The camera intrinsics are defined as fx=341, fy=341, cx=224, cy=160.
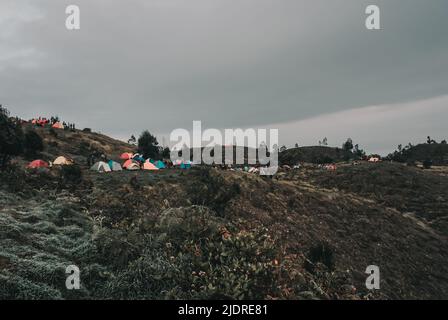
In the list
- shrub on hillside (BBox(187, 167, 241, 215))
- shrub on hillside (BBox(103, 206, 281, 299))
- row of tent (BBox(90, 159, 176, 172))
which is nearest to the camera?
shrub on hillside (BBox(103, 206, 281, 299))

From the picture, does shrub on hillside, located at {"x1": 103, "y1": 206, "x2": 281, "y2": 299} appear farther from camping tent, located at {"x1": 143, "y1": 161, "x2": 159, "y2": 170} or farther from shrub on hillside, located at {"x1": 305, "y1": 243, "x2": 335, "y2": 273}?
camping tent, located at {"x1": 143, "y1": 161, "x2": 159, "y2": 170}

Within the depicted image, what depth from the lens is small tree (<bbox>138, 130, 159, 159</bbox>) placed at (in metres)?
54.4

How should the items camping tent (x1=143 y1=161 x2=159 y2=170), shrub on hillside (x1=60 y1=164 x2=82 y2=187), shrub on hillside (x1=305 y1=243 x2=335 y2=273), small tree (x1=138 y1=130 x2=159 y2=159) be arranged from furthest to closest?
small tree (x1=138 y1=130 x2=159 y2=159) < camping tent (x1=143 y1=161 x2=159 y2=170) < shrub on hillside (x1=60 y1=164 x2=82 y2=187) < shrub on hillside (x1=305 y1=243 x2=335 y2=273)

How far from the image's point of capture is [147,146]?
54.4m

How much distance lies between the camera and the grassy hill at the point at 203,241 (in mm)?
12203

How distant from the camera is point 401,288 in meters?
20.9

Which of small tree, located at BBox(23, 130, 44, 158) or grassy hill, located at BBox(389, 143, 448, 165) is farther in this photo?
grassy hill, located at BBox(389, 143, 448, 165)

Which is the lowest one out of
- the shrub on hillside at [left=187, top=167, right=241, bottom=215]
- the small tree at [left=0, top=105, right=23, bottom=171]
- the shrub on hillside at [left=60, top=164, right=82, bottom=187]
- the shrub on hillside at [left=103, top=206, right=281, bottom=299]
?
the shrub on hillside at [left=103, top=206, right=281, bottom=299]

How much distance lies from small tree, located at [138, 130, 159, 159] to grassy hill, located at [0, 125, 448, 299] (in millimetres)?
22385

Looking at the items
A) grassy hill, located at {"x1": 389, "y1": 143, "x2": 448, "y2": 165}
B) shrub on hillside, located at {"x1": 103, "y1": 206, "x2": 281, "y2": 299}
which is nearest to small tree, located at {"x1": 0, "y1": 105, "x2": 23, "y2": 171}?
shrub on hillside, located at {"x1": 103, "y1": 206, "x2": 281, "y2": 299}

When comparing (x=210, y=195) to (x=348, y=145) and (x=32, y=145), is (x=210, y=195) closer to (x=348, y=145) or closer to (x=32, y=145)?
(x=32, y=145)
